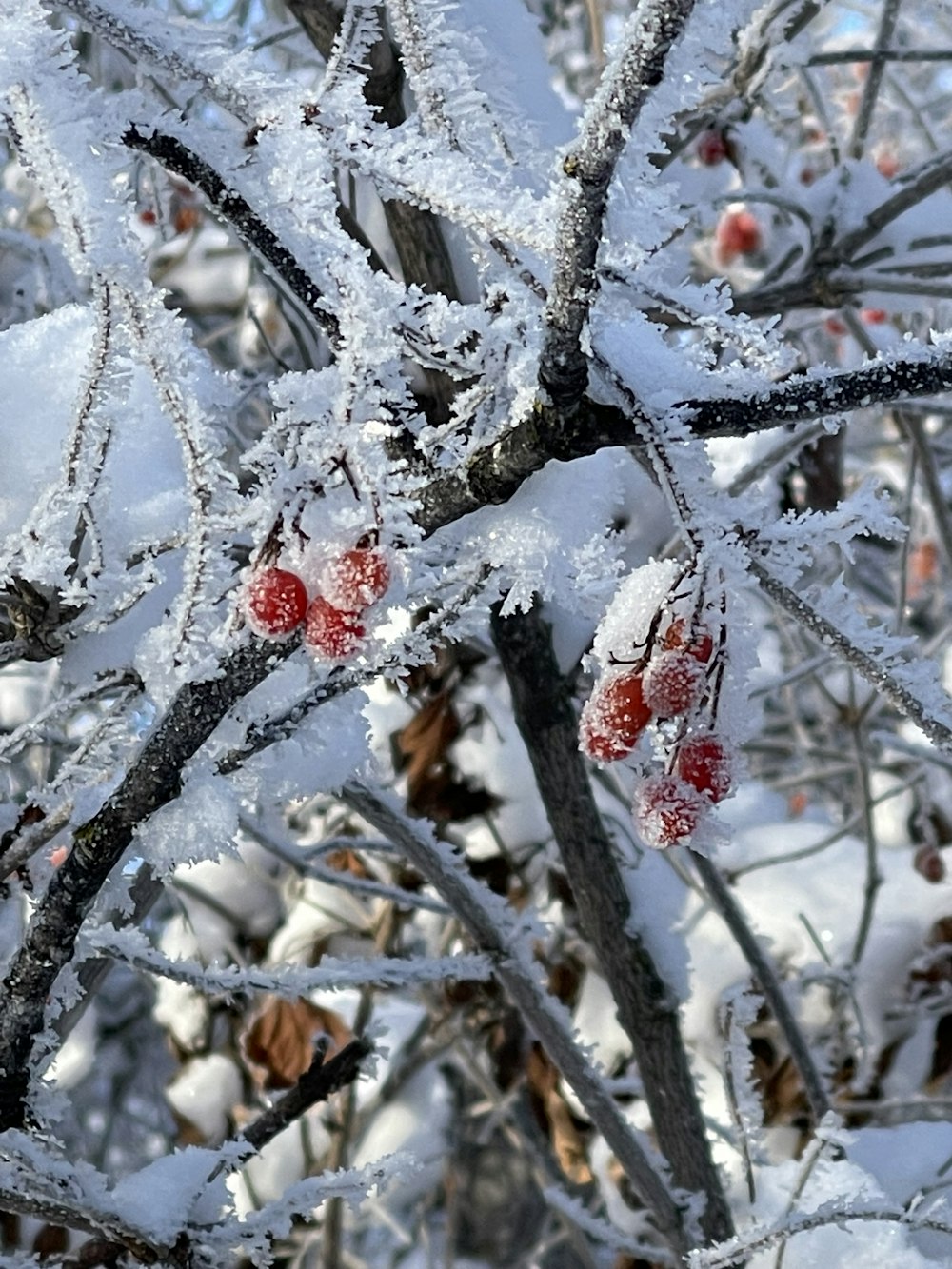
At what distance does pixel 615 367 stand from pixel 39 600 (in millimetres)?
475

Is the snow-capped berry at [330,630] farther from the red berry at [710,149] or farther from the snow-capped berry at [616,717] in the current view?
the red berry at [710,149]

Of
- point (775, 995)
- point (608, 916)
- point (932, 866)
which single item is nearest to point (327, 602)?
point (608, 916)

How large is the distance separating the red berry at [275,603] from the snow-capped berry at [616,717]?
0.21 meters

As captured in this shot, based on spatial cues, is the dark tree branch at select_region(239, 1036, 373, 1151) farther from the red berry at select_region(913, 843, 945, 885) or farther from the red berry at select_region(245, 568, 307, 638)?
the red berry at select_region(913, 843, 945, 885)

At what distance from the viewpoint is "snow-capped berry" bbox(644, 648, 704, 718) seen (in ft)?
2.26

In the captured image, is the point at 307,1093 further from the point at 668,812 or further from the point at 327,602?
the point at 327,602

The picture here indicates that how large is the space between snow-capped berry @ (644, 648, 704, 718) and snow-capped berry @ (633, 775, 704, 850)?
0.16 feet

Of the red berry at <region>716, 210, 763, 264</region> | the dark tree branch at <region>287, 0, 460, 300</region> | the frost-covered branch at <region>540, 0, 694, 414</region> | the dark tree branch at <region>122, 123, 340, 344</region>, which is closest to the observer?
the frost-covered branch at <region>540, 0, 694, 414</region>

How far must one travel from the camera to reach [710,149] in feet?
6.54

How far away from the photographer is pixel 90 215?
1.97ft

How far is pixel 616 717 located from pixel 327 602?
0.21 metres

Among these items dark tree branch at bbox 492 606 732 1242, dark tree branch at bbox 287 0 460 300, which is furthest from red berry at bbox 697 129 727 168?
dark tree branch at bbox 492 606 732 1242

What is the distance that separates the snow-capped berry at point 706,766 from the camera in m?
0.71

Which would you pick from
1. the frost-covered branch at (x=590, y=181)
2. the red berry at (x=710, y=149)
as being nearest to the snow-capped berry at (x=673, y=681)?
the frost-covered branch at (x=590, y=181)
